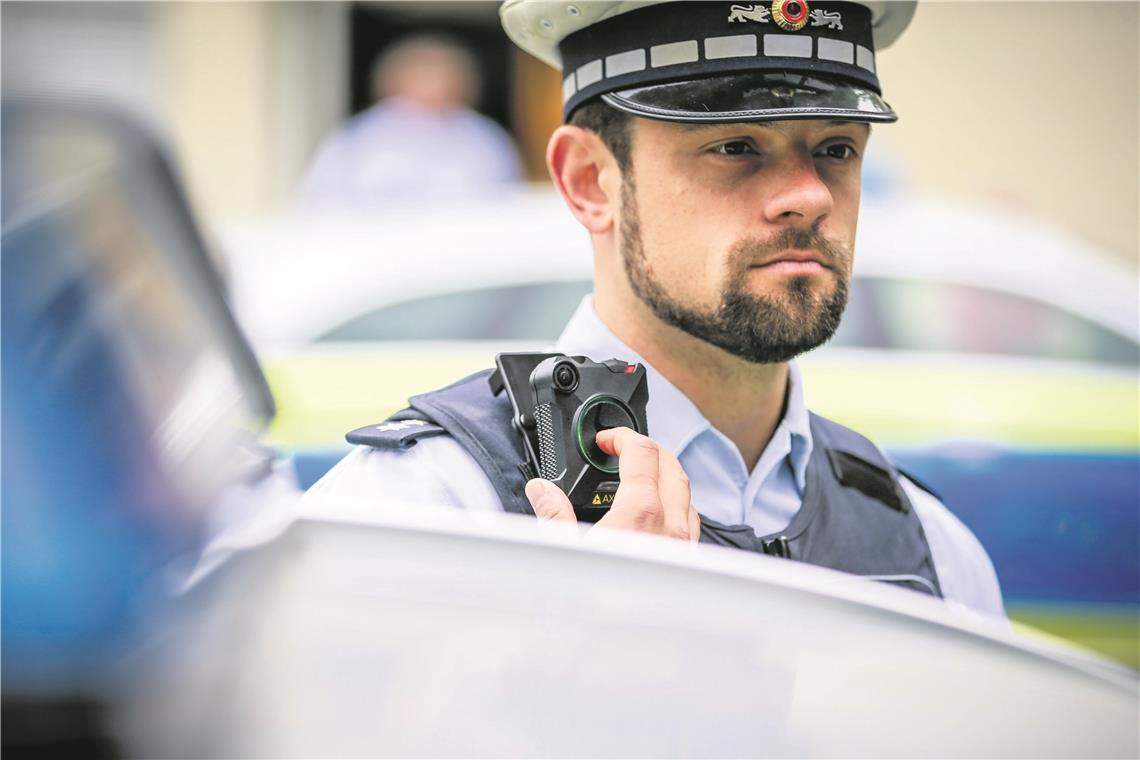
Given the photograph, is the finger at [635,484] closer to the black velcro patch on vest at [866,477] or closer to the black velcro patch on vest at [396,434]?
the black velcro patch on vest at [396,434]

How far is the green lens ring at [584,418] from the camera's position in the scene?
133 centimetres

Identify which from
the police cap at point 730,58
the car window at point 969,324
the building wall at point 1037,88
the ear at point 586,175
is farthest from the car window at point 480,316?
the police cap at point 730,58

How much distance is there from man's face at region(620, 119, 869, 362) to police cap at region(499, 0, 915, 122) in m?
0.03

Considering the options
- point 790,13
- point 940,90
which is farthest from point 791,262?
point 940,90

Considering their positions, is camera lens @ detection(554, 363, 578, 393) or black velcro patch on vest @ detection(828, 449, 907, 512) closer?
camera lens @ detection(554, 363, 578, 393)

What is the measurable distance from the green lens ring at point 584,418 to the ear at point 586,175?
260 millimetres

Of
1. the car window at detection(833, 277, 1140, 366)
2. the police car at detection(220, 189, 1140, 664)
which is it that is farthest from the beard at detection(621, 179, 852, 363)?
the car window at detection(833, 277, 1140, 366)

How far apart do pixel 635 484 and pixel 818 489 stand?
1.42 ft

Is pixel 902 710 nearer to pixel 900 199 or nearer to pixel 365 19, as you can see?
pixel 900 199

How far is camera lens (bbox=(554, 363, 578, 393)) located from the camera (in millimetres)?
1351

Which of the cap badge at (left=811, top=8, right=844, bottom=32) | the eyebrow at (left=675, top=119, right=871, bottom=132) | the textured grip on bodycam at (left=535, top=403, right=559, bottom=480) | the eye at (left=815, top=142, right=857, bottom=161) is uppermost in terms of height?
the cap badge at (left=811, top=8, right=844, bottom=32)

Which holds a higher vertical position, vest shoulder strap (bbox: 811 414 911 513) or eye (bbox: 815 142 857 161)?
eye (bbox: 815 142 857 161)

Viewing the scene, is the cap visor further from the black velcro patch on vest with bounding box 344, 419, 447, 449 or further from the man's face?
the black velcro patch on vest with bounding box 344, 419, 447, 449

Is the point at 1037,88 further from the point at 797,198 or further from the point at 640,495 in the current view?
the point at 640,495
